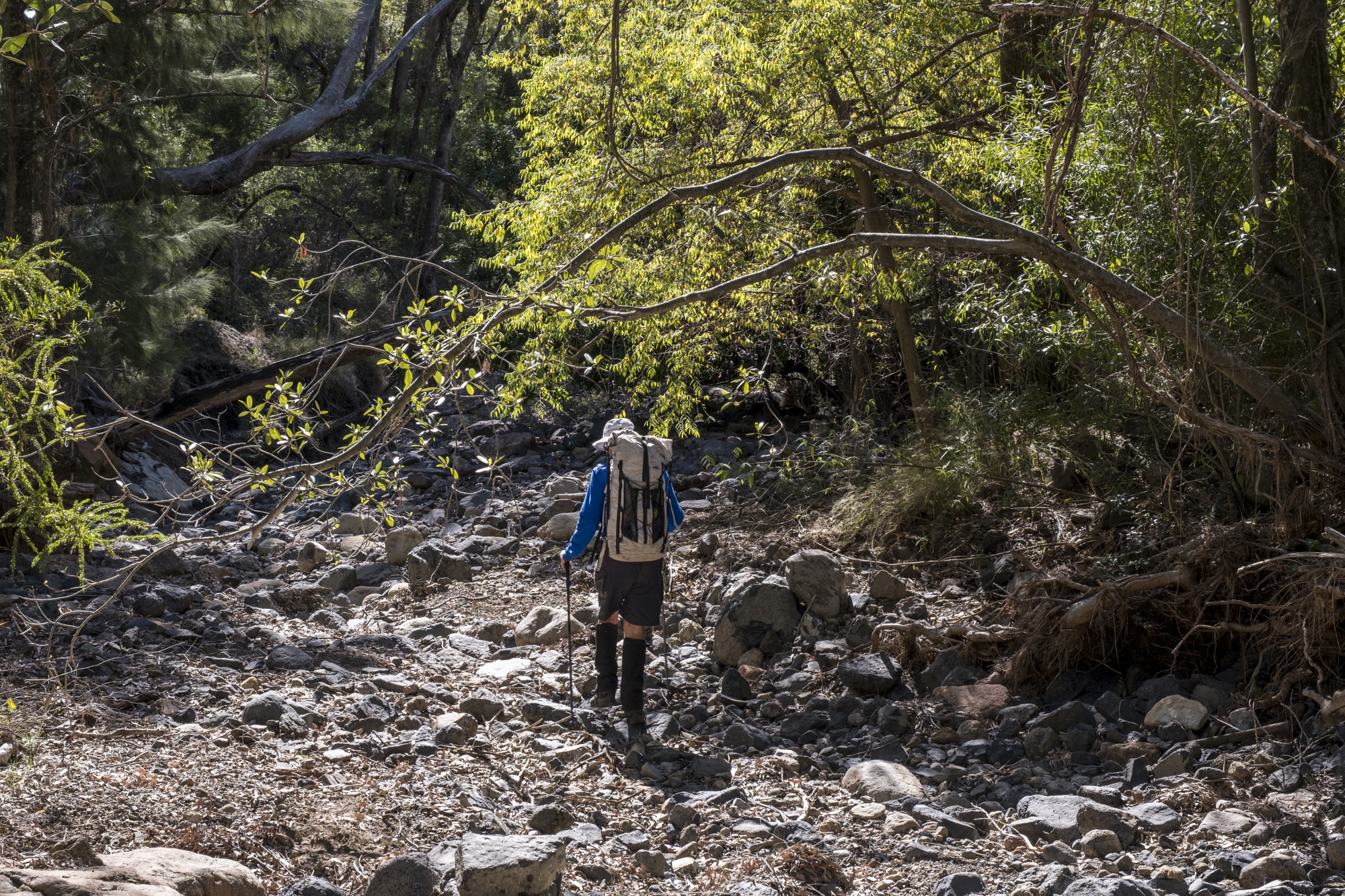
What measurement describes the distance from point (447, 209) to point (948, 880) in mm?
19967

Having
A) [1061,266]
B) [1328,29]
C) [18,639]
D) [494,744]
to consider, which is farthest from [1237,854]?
[18,639]

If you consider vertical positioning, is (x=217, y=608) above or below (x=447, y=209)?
below

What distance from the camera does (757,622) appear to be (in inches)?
304

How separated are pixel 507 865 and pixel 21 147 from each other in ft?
30.7

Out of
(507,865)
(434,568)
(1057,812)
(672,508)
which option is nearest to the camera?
(507,865)

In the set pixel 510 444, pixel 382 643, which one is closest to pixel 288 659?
pixel 382 643

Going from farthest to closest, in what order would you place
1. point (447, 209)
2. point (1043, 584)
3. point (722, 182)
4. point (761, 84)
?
1. point (447, 209)
2. point (761, 84)
3. point (1043, 584)
4. point (722, 182)

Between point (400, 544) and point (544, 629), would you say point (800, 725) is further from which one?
point (400, 544)

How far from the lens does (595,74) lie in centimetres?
954

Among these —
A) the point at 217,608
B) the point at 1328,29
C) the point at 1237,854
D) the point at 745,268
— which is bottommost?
the point at 217,608

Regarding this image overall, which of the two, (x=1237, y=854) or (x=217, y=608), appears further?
(x=217, y=608)

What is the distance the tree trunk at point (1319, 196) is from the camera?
→ 222 inches

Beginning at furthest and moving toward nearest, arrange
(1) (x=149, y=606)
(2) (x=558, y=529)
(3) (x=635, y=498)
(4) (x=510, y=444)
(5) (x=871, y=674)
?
(4) (x=510, y=444)
(2) (x=558, y=529)
(1) (x=149, y=606)
(5) (x=871, y=674)
(3) (x=635, y=498)

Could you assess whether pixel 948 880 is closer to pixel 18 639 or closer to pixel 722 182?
pixel 722 182
